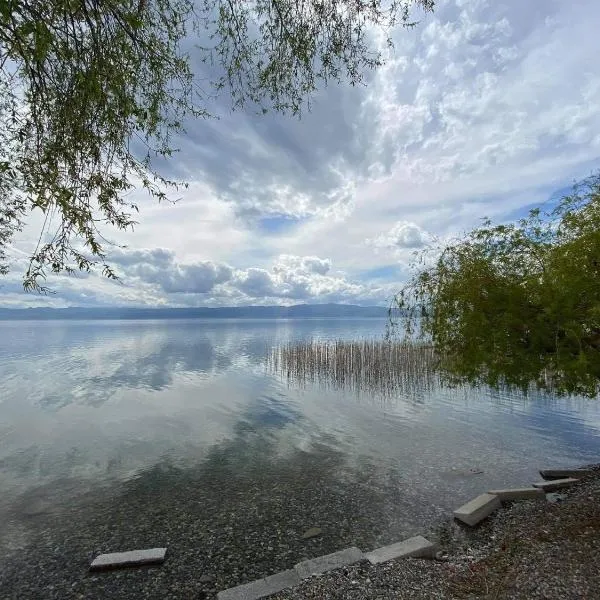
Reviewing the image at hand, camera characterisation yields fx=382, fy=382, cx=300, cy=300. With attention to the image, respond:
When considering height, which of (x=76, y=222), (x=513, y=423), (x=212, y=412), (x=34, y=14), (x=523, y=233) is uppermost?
(x=34, y=14)

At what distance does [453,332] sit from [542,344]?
2298 millimetres

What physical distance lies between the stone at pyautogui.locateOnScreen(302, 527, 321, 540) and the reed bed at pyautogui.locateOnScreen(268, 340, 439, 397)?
17334mm

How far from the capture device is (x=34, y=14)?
4711 mm

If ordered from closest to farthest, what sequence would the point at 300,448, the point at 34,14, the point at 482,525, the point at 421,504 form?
the point at 34,14, the point at 482,525, the point at 421,504, the point at 300,448

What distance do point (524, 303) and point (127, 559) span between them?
11037mm

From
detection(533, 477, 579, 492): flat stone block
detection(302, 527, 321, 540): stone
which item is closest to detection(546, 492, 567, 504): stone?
detection(533, 477, 579, 492): flat stone block

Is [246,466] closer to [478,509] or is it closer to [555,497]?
[478,509]

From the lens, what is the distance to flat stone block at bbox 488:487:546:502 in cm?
1068

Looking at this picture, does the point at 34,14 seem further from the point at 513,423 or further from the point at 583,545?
the point at 513,423

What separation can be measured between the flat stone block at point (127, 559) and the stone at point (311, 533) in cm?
330

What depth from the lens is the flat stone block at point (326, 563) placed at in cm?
687

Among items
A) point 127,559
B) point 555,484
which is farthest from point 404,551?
point 555,484

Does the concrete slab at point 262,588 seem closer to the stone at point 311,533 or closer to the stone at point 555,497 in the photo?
the stone at point 311,533

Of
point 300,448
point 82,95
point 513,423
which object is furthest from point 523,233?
point 513,423
